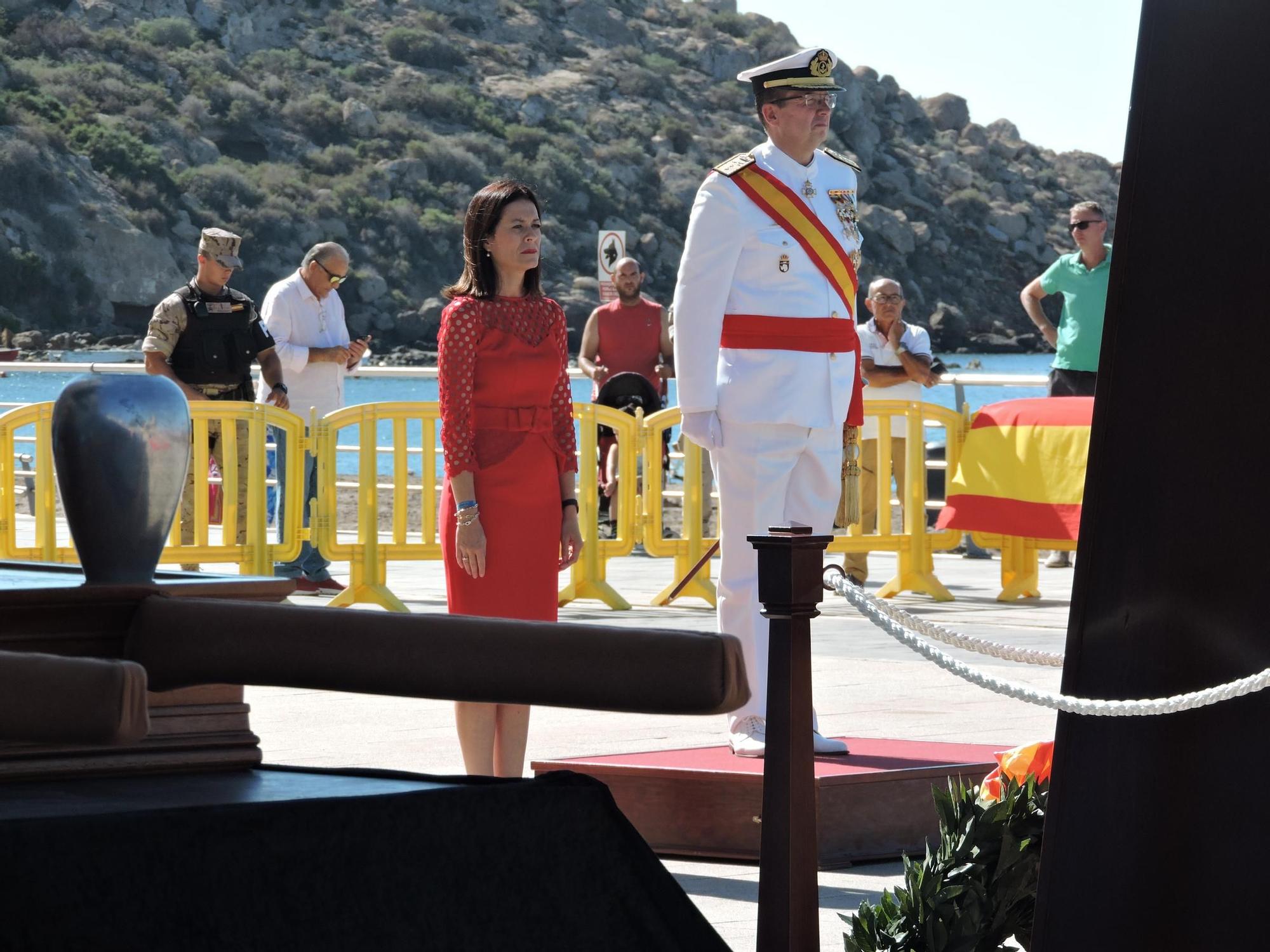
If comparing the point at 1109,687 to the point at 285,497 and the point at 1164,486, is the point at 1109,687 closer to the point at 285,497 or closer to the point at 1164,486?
the point at 1164,486

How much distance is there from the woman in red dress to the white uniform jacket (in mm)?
547

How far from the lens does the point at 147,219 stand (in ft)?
298

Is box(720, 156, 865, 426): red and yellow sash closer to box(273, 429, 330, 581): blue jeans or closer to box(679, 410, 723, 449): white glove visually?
box(679, 410, 723, 449): white glove

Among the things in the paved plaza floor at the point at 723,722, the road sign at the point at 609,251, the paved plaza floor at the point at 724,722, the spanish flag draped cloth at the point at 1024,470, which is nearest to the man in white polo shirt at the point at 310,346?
the paved plaza floor at the point at 724,722

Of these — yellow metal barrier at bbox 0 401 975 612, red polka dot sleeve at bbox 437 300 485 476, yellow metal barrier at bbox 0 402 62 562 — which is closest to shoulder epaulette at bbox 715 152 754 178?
red polka dot sleeve at bbox 437 300 485 476

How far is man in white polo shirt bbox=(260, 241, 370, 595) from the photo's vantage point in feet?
37.4

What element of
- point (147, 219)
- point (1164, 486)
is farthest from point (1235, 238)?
point (147, 219)

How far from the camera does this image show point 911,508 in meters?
12.0

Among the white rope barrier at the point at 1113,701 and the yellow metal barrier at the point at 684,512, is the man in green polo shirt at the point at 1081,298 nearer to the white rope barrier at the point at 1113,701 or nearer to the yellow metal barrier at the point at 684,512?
the yellow metal barrier at the point at 684,512

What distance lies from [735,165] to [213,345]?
545cm

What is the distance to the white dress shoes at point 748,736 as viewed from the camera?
5559mm

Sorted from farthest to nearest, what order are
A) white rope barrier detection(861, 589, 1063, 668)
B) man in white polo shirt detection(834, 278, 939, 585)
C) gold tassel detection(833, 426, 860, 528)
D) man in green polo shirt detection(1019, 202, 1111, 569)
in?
man in white polo shirt detection(834, 278, 939, 585), man in green polo shirt detection(1019, 202, 1111, 569), gold tassel detection(833, 426, 860, 528), white rope barrier detection(861, 589, 1063, 668)

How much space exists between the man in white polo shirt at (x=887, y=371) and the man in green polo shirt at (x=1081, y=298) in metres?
0.82

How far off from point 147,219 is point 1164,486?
91048mm
